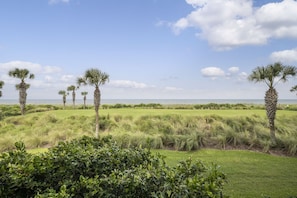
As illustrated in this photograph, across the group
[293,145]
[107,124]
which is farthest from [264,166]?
[107,124]

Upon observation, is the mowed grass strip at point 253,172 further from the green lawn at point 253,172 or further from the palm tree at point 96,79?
the palm tree at point 96,79

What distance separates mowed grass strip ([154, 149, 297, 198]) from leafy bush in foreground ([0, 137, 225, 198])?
5.88ft

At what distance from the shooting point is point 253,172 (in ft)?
20.5

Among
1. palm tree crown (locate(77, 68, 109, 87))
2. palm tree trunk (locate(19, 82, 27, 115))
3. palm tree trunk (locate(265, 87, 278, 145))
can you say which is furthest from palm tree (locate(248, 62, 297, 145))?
palm tree trunk (locate(19, 82, 27, 115))

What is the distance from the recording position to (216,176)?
68.6 inches

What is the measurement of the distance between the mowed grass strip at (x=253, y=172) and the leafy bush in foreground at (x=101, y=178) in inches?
70.6

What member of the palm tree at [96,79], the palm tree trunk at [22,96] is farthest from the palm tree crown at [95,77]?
the palm tree trunk at [22,96]

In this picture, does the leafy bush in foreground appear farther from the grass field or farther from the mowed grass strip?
the grass field

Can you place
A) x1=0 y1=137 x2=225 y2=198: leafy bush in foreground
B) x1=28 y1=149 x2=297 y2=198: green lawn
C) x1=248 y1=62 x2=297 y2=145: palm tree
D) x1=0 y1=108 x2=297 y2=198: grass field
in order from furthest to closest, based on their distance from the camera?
1. x1=248 y1=62 x2=297 y2=145: palm tree
2. x1=0 y1=108 x2=297 y2=198: grass field
3. x1=28 y1=149 x2=297 y2=198: green lawn
4. x1=0 y1=137 x2=225 y2=198: leafy bush in foreground

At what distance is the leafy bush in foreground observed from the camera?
1.71 meters

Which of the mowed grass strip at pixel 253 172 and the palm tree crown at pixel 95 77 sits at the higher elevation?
the palm tree crown at pixel 95 77

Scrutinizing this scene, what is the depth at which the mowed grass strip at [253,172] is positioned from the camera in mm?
4777

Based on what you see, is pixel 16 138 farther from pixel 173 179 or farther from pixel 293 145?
pixel 293 145

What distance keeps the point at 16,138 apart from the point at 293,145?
11.7 metres
